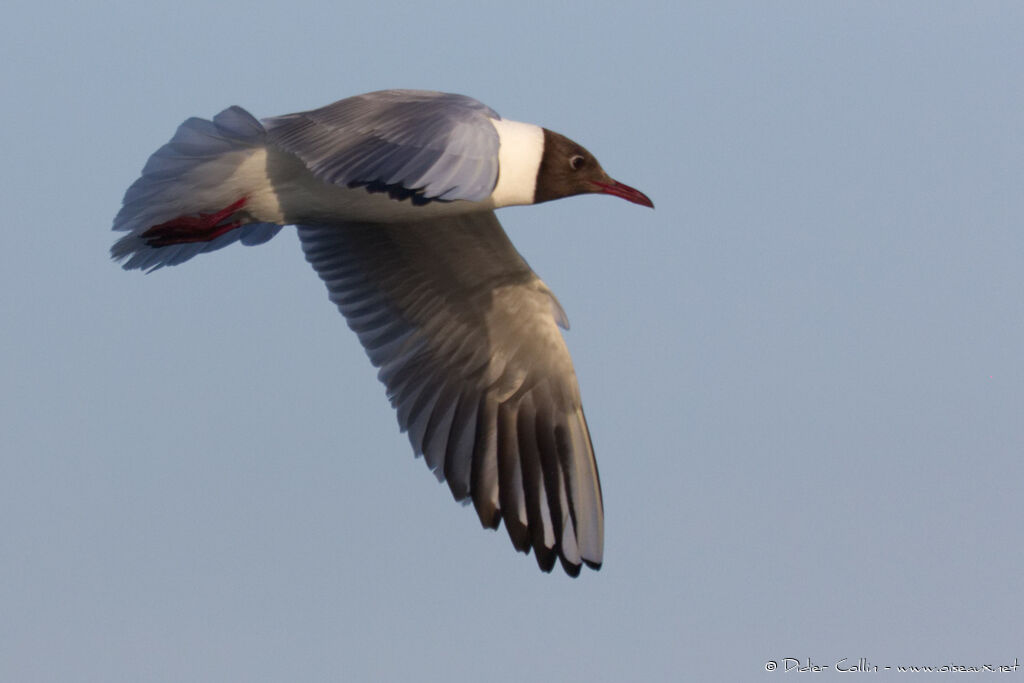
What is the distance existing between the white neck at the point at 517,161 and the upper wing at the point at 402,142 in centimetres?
40

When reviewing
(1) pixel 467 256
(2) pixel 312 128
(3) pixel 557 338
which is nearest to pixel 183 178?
(2) pixel 312 128

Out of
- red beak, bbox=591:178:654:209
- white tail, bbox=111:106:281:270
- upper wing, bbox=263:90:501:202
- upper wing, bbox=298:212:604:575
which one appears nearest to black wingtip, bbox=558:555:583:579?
upper wing, bbox=298:212:604:575

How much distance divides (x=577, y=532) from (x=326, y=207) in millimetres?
1870

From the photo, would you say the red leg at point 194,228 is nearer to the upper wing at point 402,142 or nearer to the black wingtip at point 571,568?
the upper wing at point 402,142

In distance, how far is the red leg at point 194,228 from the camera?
5.61 metres

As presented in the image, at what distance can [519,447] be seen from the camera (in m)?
6.50

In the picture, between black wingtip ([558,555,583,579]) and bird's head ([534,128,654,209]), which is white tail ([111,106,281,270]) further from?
black wingtip ([558,555,583,579])

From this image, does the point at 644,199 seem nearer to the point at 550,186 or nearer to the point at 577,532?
the point at 550,186

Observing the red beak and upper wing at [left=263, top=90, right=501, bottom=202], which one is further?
the red beak

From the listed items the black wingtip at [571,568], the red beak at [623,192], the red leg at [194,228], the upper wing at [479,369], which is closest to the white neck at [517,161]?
the red beak at [623,192]

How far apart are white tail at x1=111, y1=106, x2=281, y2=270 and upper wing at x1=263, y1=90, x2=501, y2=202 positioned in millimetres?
422

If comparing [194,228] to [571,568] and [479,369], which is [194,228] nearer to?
[479,369]

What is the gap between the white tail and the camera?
215 inches

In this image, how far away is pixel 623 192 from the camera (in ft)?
19.4
